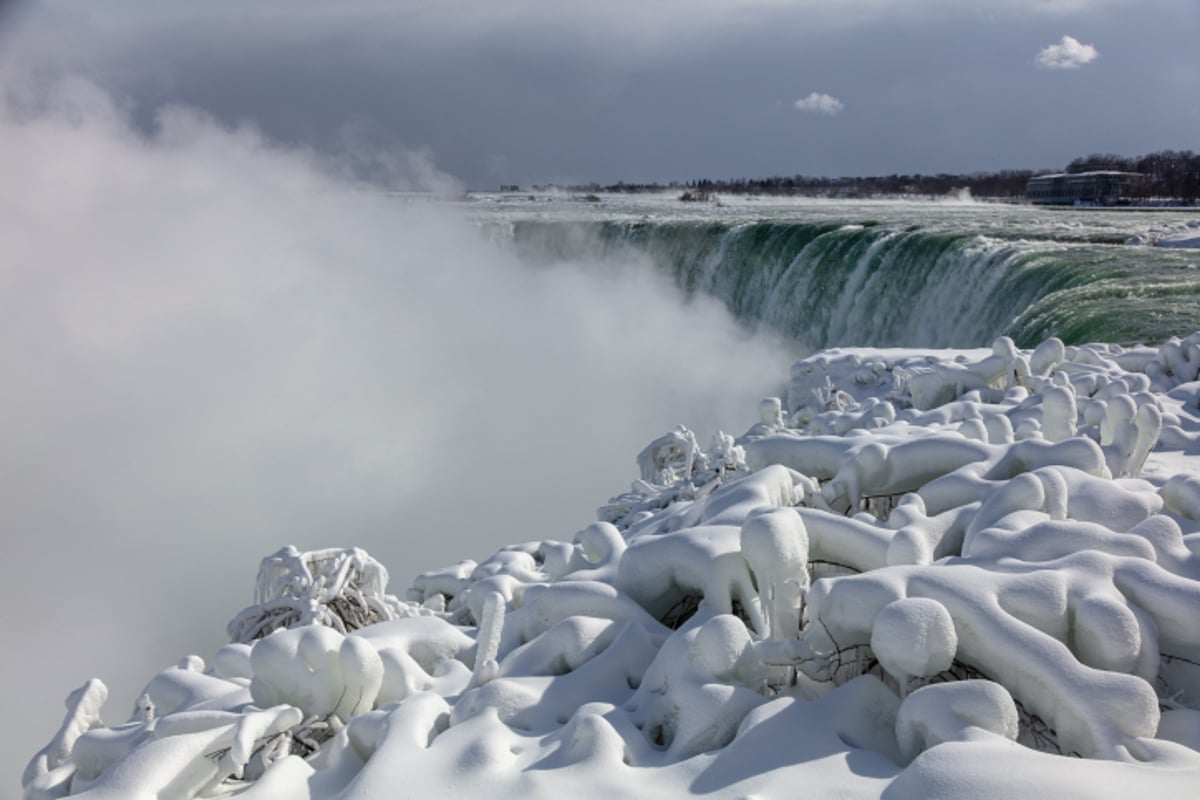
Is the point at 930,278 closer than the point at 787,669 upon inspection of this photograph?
No

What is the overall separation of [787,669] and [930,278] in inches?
574

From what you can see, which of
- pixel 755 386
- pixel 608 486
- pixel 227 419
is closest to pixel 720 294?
pixel 755 386

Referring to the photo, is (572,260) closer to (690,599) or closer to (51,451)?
(51,451)

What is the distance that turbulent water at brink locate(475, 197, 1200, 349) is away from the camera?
10352 millimetres

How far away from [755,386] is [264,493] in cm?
965

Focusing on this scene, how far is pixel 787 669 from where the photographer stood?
87.4 inches

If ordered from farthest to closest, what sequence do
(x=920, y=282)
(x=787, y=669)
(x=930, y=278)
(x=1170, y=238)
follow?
(x=1170, y=238) < (x=920, y=282) < (x=930, y=278) < (x=787, y=669)

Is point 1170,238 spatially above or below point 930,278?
above

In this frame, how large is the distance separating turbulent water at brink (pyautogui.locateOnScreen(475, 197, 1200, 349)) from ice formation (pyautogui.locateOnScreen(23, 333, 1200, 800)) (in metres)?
6.40


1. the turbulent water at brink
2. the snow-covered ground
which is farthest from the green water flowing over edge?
the snow-covered ground

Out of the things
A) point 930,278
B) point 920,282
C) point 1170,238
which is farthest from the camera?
point 1170,238

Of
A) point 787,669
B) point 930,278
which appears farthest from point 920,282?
point 787,669

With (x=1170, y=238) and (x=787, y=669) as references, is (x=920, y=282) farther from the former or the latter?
(x=787, y=669)

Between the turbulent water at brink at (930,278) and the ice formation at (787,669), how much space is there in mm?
6398
